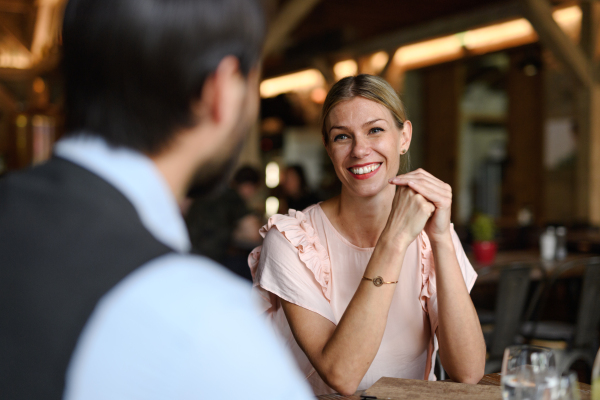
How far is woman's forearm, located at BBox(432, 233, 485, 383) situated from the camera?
1.41 metres

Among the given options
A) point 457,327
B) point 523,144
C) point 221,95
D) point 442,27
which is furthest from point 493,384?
point 523,144

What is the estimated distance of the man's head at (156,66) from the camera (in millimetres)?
521

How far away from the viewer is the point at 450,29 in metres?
7.20

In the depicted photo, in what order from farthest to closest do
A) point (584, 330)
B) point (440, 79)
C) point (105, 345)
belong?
point (440, 79) → point (584, 330) → point (105, 345)

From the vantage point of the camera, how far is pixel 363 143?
1578mm

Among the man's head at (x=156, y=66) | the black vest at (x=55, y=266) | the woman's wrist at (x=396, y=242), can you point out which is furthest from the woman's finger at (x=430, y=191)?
the black vest at (x=55, y=266)

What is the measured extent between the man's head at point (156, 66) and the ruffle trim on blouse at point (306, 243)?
968 mm

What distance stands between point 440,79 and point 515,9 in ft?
12.2

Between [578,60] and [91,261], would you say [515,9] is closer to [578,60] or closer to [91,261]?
[578,60]

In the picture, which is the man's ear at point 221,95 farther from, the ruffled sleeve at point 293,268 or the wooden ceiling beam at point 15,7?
the wooden ceiling beam at point 15,7

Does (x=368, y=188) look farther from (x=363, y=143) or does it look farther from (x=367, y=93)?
(x=367, y=93)

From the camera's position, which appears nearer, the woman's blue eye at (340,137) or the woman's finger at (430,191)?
the woman's finger at (430,191)

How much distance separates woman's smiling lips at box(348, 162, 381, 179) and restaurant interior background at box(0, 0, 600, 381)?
2.04 m

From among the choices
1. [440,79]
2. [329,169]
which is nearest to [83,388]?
[440,79]
